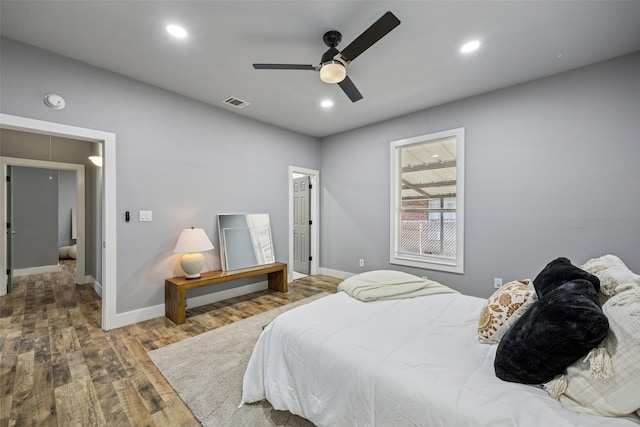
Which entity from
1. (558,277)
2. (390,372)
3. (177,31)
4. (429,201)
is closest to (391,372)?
(390,372)

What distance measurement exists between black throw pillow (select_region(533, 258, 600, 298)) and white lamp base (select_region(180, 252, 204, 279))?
3282 millimetres

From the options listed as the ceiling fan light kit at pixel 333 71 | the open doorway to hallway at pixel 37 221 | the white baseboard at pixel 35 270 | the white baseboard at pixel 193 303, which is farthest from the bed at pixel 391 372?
the white baseboard at pixel 35 270

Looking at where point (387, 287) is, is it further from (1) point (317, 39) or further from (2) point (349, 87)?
(1) point (317, 39)

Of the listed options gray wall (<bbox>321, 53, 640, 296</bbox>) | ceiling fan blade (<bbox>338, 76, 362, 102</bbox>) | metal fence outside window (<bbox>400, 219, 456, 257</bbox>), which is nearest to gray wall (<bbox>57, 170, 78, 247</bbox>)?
ceiling fan blade (<bbox>338, 76, 362, 102</bbox>)

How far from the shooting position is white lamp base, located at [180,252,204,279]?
3.21 meters

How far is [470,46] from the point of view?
8.05 feet

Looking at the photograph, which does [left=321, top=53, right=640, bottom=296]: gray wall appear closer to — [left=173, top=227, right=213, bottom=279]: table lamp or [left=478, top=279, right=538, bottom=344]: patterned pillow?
[left=478, top=279, right=538, bottom=344]: patterned pillow

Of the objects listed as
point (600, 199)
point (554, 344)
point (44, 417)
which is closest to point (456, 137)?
point (600, 199)

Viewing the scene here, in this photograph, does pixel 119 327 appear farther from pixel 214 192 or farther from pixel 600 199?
pixel 600 199

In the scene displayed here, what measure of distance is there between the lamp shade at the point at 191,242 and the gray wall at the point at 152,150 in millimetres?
270

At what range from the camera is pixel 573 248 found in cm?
286

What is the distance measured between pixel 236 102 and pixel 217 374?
324 cm

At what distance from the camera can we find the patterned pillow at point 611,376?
87 cm

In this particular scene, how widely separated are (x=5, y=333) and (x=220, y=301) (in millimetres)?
2100
